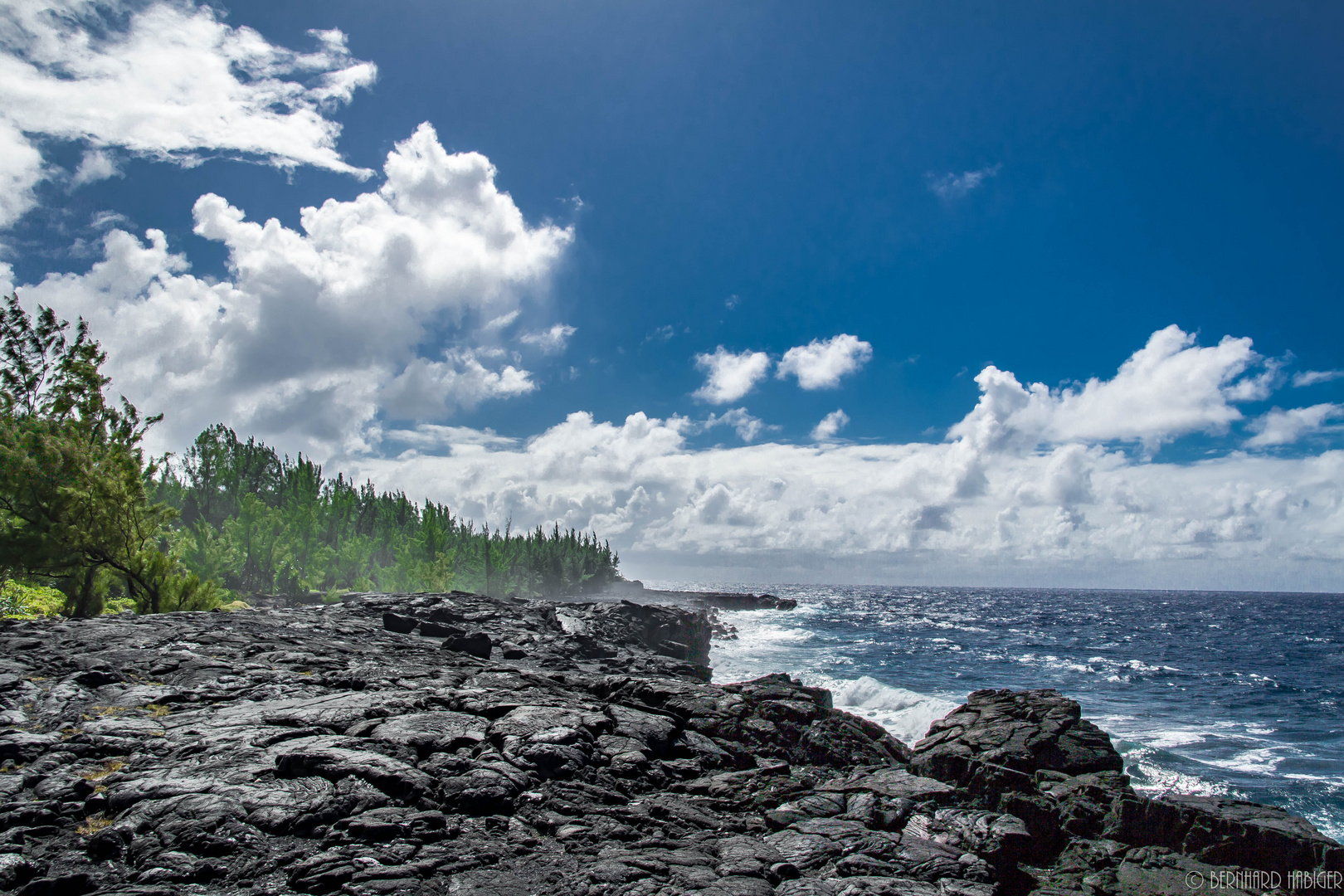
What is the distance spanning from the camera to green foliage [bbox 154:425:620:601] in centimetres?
6050

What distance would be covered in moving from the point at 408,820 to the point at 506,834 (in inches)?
48.3

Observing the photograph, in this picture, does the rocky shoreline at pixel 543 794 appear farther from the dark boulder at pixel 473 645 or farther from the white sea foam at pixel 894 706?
the white sea foam at pixel 894 706

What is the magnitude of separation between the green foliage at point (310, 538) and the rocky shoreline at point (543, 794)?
37.6 metres

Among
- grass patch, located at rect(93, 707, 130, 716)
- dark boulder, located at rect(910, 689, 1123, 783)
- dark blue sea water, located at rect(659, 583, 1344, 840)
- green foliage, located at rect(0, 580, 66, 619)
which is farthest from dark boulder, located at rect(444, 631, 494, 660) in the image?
dark blue sea water, located at rect(659, 583, 1344, 840)

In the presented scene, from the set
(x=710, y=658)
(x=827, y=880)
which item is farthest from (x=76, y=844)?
(x=710, y=658)

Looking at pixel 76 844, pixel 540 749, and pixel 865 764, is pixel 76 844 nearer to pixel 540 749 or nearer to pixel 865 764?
pixel 540 749

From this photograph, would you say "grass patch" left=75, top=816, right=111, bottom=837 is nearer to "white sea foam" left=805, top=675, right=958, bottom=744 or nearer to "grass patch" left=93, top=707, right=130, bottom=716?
"grass patch" left=93, top=707, right=130, bottom=716

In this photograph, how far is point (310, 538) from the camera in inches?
2643

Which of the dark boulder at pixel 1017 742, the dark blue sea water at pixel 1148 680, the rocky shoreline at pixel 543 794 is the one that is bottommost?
the dark blue sea water at pixel 1148 680

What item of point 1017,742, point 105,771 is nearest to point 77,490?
point 105,771

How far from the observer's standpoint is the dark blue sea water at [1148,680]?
21.7m

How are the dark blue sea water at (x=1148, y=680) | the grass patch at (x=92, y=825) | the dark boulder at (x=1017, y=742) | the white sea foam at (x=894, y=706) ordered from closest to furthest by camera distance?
the grass patch at (x=92, y=825) → the dark boulder at (x=1017, y=742) → the dark blue sea water at (x=1148, y=680) → the white sea foam at (x=894, y=706)

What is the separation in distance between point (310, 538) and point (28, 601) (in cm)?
4453

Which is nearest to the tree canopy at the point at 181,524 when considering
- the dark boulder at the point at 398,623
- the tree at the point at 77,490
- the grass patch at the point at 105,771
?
the tree at the point at 77,490
